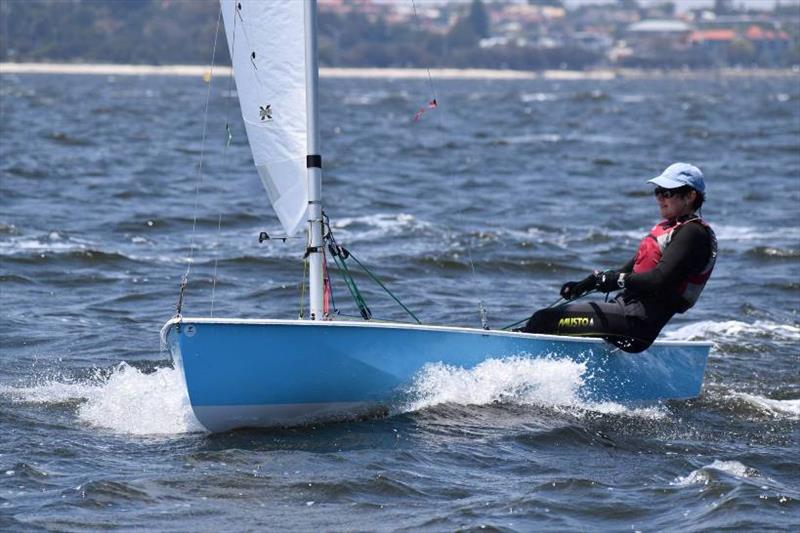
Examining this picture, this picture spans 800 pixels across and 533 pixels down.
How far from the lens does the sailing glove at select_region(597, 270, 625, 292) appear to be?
7.00m

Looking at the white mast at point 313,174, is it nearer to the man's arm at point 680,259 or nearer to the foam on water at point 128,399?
the foam on water at point 128,399

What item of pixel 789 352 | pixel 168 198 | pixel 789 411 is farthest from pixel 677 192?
pixel 168 198

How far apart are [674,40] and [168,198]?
142888 mm

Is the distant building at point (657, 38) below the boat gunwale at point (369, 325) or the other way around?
the other way around

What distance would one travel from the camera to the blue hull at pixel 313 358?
640 centimetres

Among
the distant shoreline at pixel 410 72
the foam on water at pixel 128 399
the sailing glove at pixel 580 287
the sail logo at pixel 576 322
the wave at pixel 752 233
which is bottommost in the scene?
the foam on water at pixel 128 399

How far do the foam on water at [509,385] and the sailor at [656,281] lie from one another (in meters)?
0.23

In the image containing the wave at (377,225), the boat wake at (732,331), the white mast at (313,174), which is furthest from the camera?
the wave at (377,225)

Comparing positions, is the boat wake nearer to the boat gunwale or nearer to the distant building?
the boat gunwale

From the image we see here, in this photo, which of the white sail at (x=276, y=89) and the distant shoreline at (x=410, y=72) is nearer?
the white sail at (x=276, y=89)

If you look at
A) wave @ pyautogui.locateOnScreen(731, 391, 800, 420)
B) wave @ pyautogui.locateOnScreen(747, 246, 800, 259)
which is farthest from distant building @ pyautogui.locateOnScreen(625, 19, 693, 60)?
wave @ pyautogui.locateOnScreen(731, 391, 800, 420)

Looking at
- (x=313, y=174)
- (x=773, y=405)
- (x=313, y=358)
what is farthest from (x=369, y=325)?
(x=773, y=405)

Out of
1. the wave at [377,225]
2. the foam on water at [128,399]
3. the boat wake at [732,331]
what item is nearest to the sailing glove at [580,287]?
the foam on water at [128,399]

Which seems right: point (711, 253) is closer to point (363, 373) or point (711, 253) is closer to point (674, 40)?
point (363, 373)
